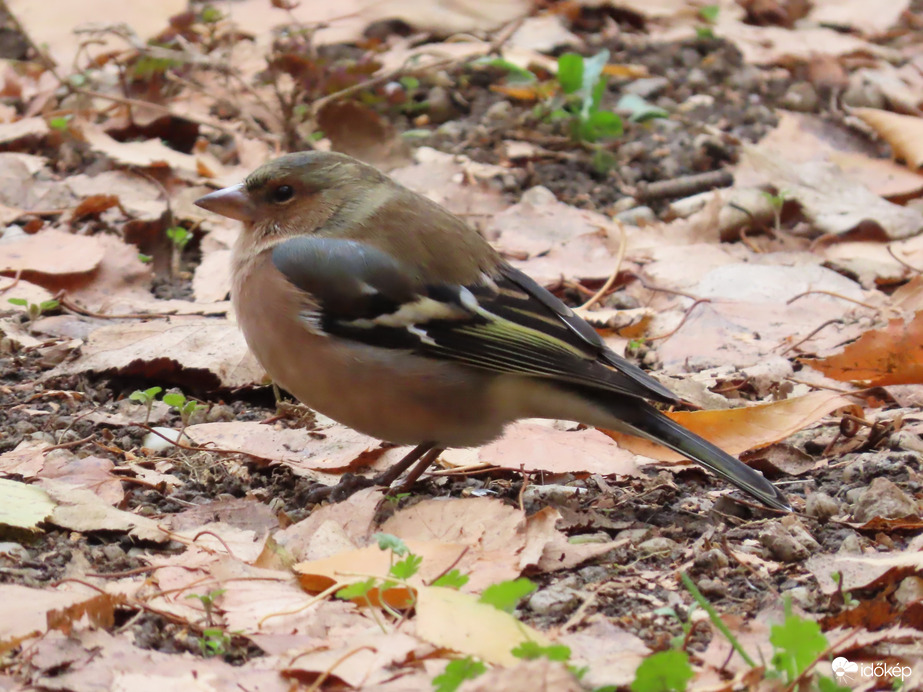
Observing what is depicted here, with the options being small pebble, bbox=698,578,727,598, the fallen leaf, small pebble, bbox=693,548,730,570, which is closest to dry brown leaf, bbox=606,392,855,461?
small pebble, bbox=693,548,730,570

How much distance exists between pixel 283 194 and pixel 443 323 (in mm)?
803

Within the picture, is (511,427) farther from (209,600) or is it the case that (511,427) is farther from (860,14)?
(860,14)

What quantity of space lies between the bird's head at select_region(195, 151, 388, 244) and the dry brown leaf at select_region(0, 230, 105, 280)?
1085mm

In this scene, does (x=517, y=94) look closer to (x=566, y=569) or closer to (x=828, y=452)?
(x=828, y=452)

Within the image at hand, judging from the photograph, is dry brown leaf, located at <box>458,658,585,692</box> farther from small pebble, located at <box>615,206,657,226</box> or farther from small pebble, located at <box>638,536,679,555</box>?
small pebble, located at <box>615,206,657,226</box>

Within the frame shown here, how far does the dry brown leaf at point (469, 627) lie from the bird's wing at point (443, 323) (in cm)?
117

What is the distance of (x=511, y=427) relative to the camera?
13.0 feet

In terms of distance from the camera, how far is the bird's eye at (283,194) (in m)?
3.92

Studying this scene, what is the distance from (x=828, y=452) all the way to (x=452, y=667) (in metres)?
2.08

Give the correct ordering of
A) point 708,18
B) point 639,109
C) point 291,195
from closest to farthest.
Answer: point 291,195 < point 639,109 < point 708,18

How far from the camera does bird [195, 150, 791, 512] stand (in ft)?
11.4

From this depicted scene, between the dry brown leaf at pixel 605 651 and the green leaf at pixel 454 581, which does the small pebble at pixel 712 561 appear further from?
the green leaf at pixel 454 581

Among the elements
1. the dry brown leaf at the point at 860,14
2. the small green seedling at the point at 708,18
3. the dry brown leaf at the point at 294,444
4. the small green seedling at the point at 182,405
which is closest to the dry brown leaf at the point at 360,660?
the dry brown leaf at the point at 294,444

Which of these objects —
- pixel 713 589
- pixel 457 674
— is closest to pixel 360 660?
pixel 457 674
